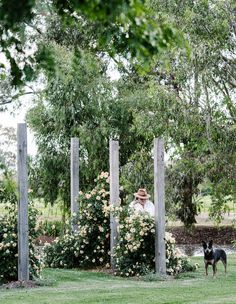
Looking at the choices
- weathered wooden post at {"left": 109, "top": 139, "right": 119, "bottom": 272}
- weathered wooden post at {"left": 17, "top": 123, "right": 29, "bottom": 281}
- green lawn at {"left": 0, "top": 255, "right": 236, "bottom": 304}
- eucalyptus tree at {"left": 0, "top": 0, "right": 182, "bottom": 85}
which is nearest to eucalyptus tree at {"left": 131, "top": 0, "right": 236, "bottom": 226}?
weathered wooden post at {"left": 109, "top": 139, "right": 119, "bottom": 272}

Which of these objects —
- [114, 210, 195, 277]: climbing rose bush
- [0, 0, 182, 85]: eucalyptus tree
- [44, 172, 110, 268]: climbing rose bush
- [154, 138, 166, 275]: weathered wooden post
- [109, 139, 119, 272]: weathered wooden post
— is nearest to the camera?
[0, 0, 182, 85]: eucalyptus tree

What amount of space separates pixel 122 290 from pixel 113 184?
2.98 meters

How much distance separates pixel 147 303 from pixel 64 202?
46.3 ft

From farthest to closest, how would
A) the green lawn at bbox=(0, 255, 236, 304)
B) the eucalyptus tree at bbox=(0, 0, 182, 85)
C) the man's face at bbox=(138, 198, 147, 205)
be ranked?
the man's face at bbox=(138, 198, 147, 205)
the green lawn at bbox=(0, 255, 236, 304)
the eucalyptus tree at bbox=(0, 0, 182, 85)

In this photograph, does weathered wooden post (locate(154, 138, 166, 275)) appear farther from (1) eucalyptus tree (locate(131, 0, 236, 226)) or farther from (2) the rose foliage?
(1) eucalyptus tree (locate(131, 0, 236, 226))

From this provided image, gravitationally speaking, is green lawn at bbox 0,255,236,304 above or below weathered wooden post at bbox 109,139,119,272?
below

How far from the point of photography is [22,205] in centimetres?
968

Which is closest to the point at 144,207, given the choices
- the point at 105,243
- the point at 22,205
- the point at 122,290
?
the point at 105,243

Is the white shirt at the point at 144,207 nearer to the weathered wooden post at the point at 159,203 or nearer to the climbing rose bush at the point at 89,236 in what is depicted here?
the climbing rose bush at the point at 89,236

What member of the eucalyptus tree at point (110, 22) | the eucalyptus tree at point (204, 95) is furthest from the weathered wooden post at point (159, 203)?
the eucalyptus tree at point (110, 22)

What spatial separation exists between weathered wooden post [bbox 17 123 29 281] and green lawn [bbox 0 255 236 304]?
17.1 inches

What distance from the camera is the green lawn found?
8.13m

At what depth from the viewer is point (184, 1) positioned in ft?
48.5

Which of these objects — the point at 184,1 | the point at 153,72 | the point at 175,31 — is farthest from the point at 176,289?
the point at 153,72
